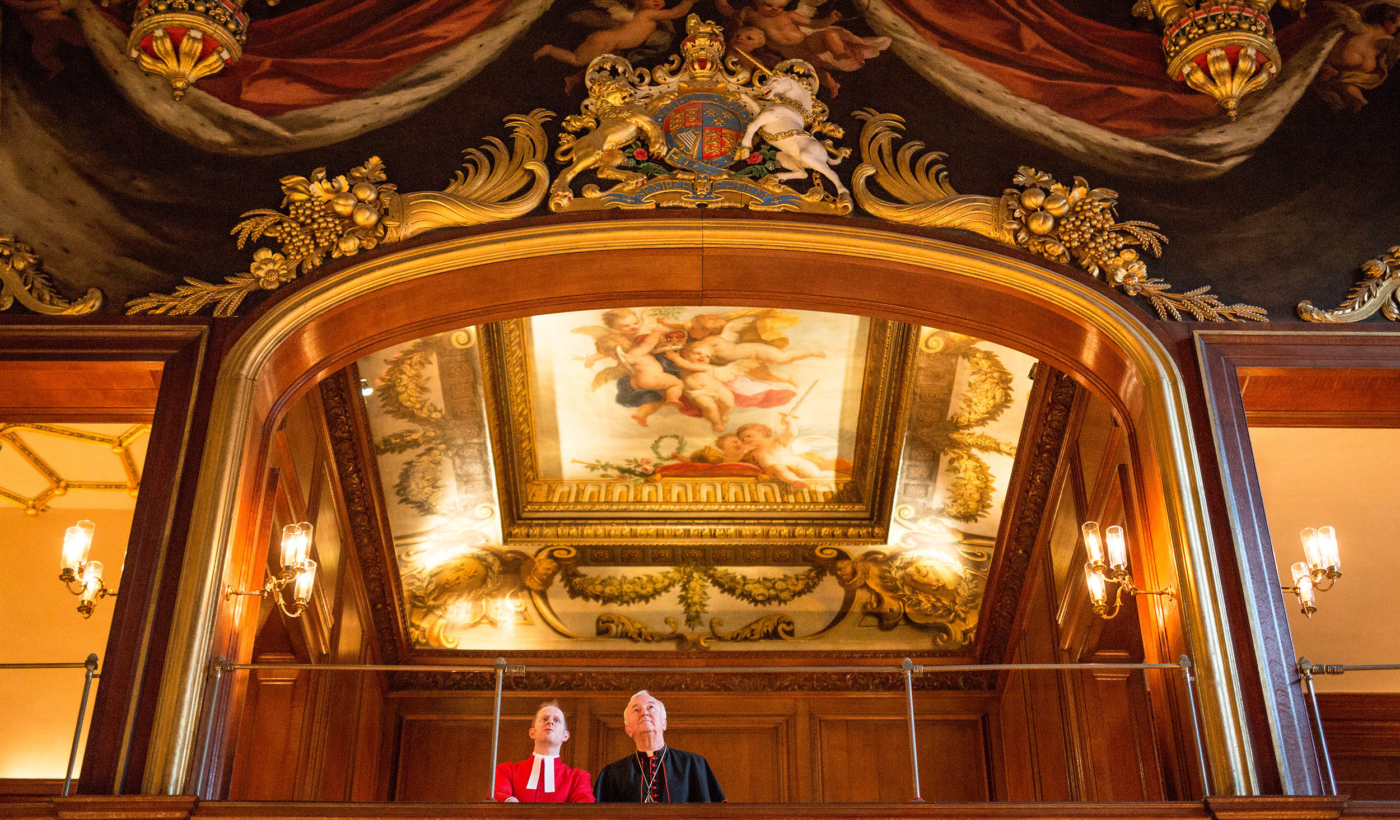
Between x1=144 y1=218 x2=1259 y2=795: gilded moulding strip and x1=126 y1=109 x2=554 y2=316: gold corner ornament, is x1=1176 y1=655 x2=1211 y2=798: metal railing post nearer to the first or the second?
x1=144 y1=218 x2=1259 y2=795: gilded moulding strip

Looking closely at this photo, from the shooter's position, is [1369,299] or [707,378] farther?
[707,378]

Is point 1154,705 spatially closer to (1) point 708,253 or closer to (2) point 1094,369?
(2) point 1094,369

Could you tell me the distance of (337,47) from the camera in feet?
26.3

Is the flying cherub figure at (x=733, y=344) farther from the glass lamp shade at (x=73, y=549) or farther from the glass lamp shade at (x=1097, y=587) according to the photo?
the glass lamp shade at (x=73, y=549)

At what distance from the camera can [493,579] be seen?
39.7 feet

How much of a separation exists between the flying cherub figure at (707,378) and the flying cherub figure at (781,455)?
315 millimetres

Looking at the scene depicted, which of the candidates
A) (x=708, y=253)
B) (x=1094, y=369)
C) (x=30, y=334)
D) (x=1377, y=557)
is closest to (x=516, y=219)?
(x=708, y=253)

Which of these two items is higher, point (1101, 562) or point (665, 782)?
point (1101, 562)

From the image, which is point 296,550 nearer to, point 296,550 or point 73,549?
point 296,550

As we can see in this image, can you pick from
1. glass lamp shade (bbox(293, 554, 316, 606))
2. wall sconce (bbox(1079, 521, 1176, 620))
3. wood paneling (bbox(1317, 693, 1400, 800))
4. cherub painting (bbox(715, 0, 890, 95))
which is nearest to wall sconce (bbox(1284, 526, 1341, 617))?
wall sconce (bbox(1079, 521, 1176, 620))

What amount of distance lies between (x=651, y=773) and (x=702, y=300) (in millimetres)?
2815

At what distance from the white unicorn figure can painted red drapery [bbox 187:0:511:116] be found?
63.3 inches

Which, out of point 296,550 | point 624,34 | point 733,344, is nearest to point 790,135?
point 624,34

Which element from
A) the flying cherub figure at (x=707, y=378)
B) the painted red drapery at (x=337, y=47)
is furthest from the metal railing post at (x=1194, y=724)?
the painted red drapery at (x=337, y=47)
